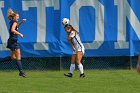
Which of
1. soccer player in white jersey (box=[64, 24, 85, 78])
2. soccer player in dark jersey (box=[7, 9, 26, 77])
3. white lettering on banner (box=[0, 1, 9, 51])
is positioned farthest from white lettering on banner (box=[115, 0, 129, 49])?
soccer player in dark jersey (box=[7, 9, 26, 77])

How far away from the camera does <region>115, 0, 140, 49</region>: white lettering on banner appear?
51.6 feet

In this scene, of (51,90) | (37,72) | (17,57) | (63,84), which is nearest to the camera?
(51,90)

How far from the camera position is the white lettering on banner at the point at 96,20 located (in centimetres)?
1578

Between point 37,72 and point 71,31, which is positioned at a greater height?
point 71,31

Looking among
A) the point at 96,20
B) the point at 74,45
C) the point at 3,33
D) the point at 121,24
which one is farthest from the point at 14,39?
the point at 121,24

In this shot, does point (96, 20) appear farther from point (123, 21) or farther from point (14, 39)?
point (14, 39)

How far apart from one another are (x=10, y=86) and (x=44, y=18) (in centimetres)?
507

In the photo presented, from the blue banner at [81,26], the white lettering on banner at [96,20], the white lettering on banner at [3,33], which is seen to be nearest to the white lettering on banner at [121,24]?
the blue banner at [81,26]

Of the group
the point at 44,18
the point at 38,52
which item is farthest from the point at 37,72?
the point at 44,18

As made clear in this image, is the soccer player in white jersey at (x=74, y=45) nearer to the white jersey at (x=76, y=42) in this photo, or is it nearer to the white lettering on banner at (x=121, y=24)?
the white jersey at (x=76, y=42)

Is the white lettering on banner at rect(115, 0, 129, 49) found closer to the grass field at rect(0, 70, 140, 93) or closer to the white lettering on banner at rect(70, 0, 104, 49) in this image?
the white lettering on banner at rect(70, 0, 104, 49)

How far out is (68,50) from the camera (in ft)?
51.9

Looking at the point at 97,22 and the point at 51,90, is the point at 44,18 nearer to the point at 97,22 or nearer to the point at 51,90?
the point at 97,22

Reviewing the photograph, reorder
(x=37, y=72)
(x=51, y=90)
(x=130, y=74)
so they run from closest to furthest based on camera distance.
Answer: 1. (x=51, y=90)
2. (x=130, y=74)
3. (x=37, y=72)
